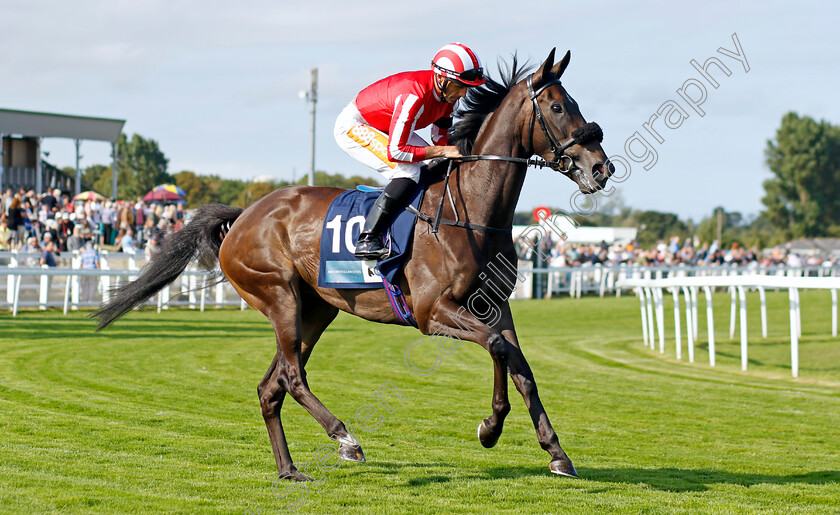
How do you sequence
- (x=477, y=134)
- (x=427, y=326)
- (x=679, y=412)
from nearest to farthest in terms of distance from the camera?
1. (x=427, y=326)
2. (x=477, y=134)
3. (x=679, y=412)

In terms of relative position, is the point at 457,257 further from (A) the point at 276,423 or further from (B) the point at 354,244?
(A) the point at 276,423

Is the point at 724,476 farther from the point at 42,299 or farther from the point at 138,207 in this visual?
the point at 138,207

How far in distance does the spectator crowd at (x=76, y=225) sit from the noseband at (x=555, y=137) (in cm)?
1308

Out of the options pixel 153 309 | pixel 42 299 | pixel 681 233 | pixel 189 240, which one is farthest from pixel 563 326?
pixel 681 233

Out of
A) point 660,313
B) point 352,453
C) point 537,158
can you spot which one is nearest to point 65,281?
point 660,313


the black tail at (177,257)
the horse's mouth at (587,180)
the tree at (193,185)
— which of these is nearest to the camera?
the horse's mouth at (587,180)

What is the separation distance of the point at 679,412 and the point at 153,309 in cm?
1222

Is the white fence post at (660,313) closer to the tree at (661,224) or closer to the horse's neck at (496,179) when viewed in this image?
the horse's neck at (496,179)

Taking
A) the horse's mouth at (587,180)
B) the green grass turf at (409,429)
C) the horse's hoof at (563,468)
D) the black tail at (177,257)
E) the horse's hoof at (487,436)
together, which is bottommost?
the green grass turf at (409,429)

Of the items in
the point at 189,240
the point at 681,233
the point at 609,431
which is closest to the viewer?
the point at 189,240

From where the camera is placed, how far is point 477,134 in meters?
4.86

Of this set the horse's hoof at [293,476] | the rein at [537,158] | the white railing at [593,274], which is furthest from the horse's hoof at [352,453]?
the white railing at [593,274]

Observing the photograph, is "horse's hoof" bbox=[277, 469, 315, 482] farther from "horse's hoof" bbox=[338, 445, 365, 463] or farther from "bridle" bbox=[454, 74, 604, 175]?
"bridle" bbox=[454, 74, 604, 175]

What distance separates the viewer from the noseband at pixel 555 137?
436 centimetres
